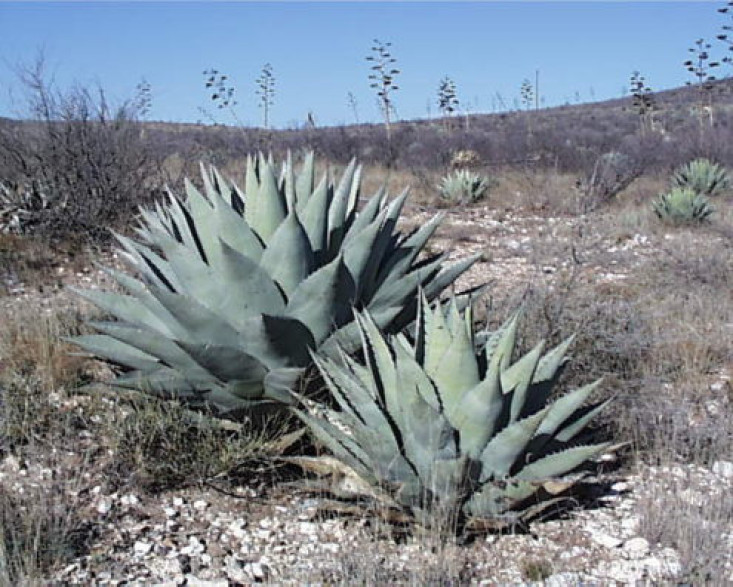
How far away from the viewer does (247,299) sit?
304 cm

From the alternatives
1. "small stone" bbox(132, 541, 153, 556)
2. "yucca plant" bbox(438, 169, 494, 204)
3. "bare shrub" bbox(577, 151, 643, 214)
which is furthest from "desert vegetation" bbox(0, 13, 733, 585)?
"yucca plant" bbox(438, 169, 494, 204)

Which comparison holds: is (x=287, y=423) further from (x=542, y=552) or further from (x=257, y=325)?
(x=542, y=552)

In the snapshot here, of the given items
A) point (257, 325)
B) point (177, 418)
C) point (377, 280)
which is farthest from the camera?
point (377, 280)

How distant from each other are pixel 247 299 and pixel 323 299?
11.3 inches

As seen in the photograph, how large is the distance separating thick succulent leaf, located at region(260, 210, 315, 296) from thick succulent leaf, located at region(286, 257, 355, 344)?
3.8 inches

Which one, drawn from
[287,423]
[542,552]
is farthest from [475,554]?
[287,423]

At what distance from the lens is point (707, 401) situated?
4004mm

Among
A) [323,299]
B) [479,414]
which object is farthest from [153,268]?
[479,414]

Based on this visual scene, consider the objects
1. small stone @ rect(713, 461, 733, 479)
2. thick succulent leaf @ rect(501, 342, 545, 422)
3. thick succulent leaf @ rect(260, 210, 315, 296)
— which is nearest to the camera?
thick succulent leaf @ rect(501, 342, 545, 422)

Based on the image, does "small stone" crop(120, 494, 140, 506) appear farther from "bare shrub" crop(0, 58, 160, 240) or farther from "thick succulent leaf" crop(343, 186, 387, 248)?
"bare shrub" crop(0, 58, 160, 240)

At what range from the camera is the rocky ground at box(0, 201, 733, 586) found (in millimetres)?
2463

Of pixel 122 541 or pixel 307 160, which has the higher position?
pixel 307 160

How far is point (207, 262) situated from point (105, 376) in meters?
1.11

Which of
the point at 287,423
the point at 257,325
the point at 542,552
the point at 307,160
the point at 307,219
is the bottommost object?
A: the point at 542,552
